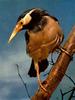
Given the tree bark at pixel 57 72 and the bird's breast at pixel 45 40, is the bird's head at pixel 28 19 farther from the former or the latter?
the tree bark at pixel 57 72

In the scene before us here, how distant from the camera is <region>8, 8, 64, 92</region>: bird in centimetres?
81

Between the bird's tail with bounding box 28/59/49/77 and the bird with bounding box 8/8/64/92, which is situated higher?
the bird with bounding box 8/8/64/92

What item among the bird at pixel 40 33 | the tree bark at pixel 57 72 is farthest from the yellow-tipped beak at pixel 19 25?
the tree bark at pixel 57 72

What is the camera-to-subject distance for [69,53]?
75 cm

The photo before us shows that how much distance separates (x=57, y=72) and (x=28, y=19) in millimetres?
215

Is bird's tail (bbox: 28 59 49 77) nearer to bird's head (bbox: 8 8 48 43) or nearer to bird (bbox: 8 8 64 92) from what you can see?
bird (bbox: 8 8 64 92)

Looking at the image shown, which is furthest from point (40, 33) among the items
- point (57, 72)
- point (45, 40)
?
point (57, 72)

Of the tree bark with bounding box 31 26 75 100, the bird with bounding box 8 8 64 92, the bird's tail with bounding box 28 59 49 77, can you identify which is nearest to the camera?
the tree bark with bounding box 31 26 75 100

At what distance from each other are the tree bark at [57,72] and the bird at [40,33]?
75 millimetres

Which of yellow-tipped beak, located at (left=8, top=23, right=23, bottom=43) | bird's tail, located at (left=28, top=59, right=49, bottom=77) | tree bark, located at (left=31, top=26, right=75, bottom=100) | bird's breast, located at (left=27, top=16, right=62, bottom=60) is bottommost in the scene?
bird's tail, located at (left=28, top=59, right=49, bottom=77)

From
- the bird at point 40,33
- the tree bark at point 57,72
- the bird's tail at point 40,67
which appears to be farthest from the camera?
the bird's tail at point 40,67

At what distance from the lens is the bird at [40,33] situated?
810 millimetres

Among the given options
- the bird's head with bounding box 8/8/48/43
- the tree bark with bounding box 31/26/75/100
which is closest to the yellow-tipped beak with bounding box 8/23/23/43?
the bird's head with bounding box 8/8/48/43

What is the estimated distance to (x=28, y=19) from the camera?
2.62 ft
